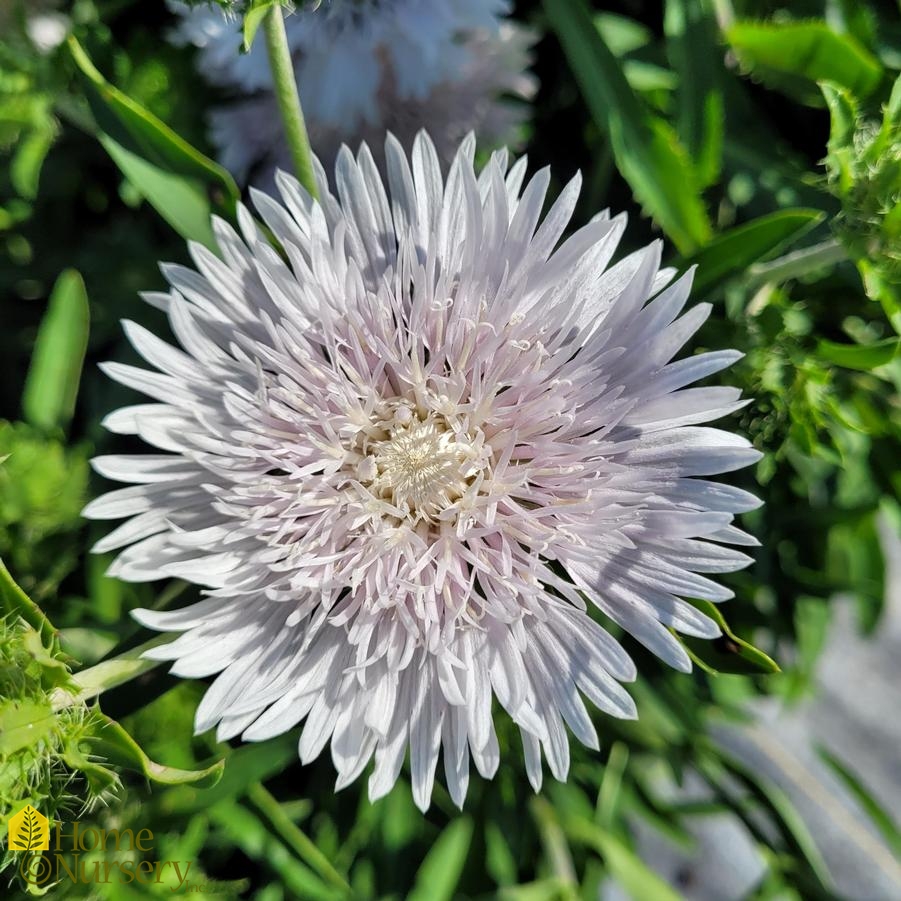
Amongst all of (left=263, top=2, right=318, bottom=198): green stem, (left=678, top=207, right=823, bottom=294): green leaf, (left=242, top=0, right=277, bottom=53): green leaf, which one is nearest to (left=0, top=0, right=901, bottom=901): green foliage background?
(left=678, top=207, right=823, bottom=294): green leaf

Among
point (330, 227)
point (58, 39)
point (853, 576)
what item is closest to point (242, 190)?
point (58, 39)

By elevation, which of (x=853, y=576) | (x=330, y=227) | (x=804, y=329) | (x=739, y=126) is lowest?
(x=330, y=227)

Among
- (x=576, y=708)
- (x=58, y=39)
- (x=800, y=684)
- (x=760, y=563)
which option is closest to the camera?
(x=576, y=708)

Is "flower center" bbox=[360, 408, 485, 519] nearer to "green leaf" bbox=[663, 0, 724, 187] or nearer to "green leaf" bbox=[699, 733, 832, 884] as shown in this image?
"green leaf" bbox=[663, 0, 724, 187]

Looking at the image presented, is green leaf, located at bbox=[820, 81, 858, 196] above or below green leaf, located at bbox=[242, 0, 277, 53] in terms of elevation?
above

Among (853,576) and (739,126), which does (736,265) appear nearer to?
(739,126)
